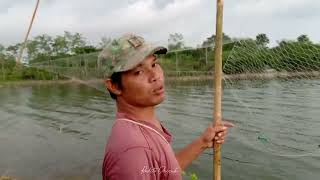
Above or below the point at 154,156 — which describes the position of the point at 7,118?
below

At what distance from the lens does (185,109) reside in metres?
23.8

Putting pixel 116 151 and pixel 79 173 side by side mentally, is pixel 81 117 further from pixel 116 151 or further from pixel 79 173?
A: pixel 116 151

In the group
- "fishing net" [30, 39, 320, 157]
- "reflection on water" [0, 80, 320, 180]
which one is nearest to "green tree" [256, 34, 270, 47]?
"fishing net" [30, 39, 320, 157]

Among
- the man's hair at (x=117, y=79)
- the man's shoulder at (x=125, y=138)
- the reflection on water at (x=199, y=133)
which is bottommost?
the reflection on water at (x=199, y=133)

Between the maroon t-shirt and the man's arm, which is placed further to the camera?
the man's arm

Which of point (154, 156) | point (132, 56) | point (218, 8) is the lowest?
point (154, 156)

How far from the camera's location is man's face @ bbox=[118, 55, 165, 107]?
6.70 ft

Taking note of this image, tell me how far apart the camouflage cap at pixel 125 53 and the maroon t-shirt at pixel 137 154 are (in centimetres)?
24

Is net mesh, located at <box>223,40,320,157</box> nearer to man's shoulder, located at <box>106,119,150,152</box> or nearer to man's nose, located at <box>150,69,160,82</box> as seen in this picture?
man's nose, located at <box>150,69,160,82</box>

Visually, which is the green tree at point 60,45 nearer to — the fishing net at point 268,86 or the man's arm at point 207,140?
the fishing net at point 268,86

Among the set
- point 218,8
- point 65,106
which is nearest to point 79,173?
point 218,8

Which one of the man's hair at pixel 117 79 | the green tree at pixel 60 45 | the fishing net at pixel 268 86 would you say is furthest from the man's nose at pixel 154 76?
the green tree at pixel 60 45

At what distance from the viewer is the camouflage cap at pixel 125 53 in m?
2.01

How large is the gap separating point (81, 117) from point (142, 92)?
2168 centimetres
